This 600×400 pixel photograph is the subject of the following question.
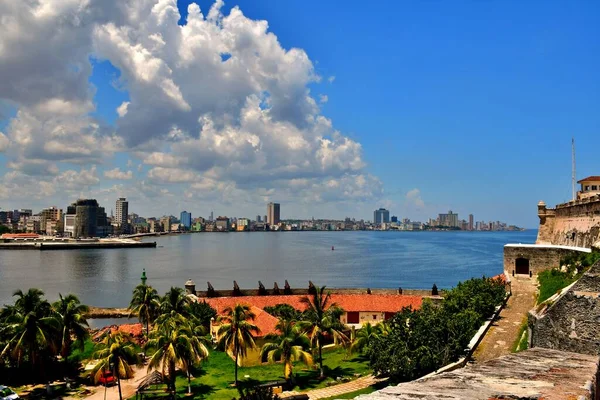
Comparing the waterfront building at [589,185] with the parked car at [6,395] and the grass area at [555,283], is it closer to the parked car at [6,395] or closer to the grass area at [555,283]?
the grass area at [555,283]

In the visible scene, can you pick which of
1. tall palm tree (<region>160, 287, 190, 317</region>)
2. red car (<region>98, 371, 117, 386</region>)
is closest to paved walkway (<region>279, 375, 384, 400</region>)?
red car (<region>98, 371, 117, 386</region>)

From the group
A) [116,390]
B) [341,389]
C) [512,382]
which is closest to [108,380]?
[116,390]

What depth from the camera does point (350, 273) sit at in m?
121

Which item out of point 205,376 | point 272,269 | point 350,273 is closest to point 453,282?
point 350,273

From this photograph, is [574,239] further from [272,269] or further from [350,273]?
[272,269]

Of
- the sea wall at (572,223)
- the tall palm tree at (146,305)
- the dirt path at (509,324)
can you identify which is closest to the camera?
the dirt path at (509,324)

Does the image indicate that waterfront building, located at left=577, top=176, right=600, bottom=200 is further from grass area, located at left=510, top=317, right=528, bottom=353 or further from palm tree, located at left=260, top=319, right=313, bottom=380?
palm tree, located at left=260, top=319, right=313, bottom=380

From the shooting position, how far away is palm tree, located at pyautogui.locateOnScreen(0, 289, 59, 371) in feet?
107

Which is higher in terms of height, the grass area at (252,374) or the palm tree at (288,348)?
the palm tree at (288,348)

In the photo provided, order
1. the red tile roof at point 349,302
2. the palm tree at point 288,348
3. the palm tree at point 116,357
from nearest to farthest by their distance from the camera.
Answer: the palm tree at point 116,357, the palm tree at point 288,348, the red tile roof at point 349,302

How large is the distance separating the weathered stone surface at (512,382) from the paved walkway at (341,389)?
22.5 meters

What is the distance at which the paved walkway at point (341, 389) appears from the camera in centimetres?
2941

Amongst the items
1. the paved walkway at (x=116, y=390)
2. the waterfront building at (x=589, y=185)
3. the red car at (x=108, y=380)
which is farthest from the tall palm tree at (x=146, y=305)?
the waterfront building at (x=589, y=185)

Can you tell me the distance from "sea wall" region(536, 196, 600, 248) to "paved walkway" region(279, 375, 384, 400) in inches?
734
